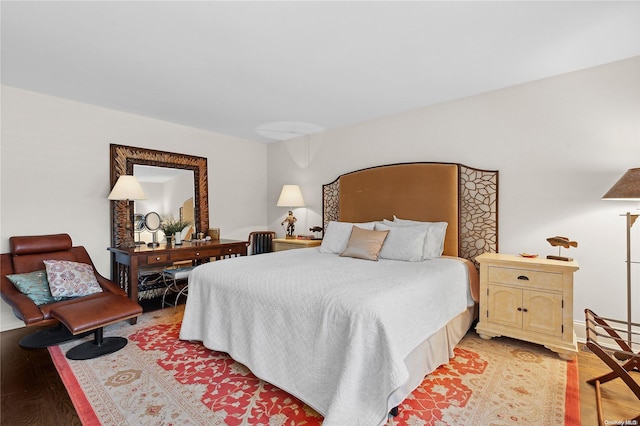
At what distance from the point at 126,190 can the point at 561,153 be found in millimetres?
4574

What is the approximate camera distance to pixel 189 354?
2.60 meters

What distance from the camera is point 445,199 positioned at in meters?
3.52

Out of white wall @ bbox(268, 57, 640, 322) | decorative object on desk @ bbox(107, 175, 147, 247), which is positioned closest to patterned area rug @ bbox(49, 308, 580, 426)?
white wall @ bbox(268, 57, 640, 322)

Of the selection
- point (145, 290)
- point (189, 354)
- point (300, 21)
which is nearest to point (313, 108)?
point (300, 21)

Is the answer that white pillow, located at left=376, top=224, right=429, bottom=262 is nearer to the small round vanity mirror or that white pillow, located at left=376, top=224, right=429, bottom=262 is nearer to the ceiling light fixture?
the ceiling light fixture

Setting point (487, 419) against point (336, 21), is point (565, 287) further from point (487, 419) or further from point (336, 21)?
point (336, 21)

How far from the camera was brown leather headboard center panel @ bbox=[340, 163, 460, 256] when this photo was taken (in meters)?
3.49

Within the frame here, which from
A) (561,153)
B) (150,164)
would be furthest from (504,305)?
(150,164)

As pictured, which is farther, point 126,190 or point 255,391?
point 126,190

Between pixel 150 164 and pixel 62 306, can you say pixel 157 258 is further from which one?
pixel 150 164

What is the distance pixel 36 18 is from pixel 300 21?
1748 mm

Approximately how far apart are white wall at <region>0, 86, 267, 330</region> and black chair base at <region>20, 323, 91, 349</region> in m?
0.48

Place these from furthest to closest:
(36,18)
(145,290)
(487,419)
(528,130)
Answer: (145,290) < (528,130) < (36,18) < (487,419)

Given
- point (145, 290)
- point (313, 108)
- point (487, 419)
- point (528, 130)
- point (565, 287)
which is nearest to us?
point (487, 419)
